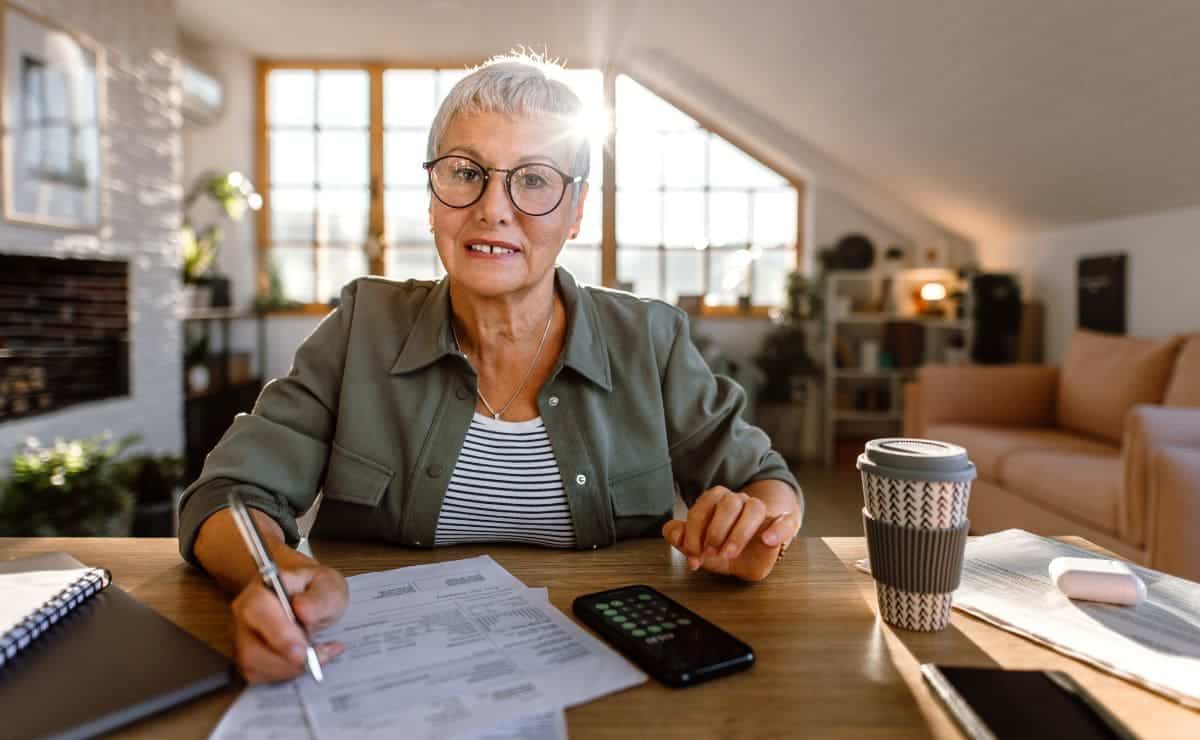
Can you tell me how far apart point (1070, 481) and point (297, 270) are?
5.41m

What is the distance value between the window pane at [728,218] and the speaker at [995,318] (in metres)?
1.84

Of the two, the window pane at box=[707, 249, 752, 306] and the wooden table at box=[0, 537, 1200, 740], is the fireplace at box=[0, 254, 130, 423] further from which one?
the window pane at box=[707, 249, 752, 306]

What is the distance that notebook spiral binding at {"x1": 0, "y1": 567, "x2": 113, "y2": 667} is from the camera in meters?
0.65

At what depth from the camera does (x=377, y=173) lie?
6.47 metres

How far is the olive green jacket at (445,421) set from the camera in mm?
1119

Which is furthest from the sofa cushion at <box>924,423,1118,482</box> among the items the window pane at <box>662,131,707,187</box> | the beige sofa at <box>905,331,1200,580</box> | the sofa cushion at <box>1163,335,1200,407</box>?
the window pane at <box>662,131,707,187</box>

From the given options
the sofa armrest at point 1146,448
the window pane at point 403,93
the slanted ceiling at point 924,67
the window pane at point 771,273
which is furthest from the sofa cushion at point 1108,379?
the window pane at point 403,93

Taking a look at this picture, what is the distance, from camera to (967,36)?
3.53 meters

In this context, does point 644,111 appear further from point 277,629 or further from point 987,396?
point 277,629

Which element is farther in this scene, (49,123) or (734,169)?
(734,169)

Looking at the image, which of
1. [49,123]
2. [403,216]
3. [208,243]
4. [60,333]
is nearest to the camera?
[49,123]

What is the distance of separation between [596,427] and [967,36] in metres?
3.13

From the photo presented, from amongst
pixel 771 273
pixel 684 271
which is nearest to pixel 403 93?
pixel 684 271

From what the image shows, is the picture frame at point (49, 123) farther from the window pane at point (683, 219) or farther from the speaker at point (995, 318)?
the speaker at point (995, 318)
